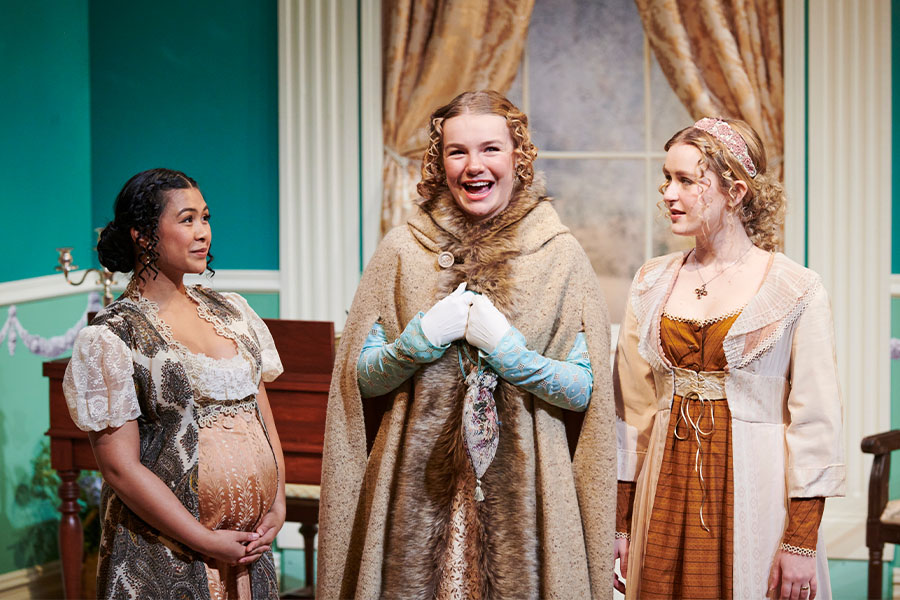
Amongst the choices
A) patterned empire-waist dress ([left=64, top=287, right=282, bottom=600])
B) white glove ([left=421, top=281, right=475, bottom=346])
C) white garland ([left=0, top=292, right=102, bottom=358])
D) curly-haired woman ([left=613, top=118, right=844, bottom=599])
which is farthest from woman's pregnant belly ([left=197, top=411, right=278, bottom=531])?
white garland ([left=0, top=292, right=102, bottom=358])

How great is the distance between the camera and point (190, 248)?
218 centimetres

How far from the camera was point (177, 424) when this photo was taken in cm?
216

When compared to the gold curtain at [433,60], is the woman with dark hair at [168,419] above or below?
below

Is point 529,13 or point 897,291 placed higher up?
point 529,13

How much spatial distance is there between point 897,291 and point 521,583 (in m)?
2.84

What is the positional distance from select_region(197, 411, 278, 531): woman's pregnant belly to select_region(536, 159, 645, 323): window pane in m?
2.77

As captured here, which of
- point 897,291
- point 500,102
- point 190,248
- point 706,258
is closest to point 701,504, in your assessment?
point 706,258

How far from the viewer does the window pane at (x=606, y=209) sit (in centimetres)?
473

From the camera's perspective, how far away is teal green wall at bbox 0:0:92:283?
13.3 ft

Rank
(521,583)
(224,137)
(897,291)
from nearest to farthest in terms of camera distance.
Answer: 1. (521,583)
2. (897,291)
3. (224,137)

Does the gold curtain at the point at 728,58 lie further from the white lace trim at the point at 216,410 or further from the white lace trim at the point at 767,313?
the white lace trim at the point at 216,410

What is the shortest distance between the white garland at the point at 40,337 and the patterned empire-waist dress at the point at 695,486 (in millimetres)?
2657

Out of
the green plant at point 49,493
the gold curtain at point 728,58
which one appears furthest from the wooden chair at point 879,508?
the green plant at point 49,493

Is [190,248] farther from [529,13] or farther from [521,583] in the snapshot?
[529,13]
